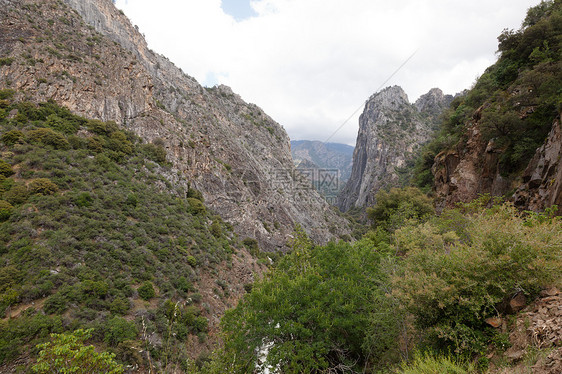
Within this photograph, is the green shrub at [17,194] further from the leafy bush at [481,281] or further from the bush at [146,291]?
the leafy bush at [481,281]

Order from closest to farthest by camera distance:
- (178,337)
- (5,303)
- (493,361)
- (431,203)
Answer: (493,361) < (5,303) < (178,337) < (431,203)

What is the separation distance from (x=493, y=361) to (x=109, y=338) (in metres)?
16.5

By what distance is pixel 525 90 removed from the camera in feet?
53.8

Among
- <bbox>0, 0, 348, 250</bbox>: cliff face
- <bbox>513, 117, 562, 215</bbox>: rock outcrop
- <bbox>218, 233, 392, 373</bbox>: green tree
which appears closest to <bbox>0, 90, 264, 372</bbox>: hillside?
<bbox>218, 233, 392, 373</bbox>: green tree

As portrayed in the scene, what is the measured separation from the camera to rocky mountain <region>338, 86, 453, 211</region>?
95.9m

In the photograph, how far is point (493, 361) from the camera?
4945mm

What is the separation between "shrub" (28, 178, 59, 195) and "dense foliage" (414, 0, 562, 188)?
34.5 metres

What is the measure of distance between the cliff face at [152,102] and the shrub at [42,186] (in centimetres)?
1469

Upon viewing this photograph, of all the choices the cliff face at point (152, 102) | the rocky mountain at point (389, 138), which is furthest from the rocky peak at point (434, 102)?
the cliff face at point (152, 102)

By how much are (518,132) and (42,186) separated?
35.9 m

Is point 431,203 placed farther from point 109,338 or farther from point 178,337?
point 109,338

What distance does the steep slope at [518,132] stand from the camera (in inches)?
507

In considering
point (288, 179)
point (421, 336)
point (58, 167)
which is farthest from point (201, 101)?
point (421, 336)

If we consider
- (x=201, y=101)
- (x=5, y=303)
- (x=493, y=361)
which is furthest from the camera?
(x=201, y=101)
